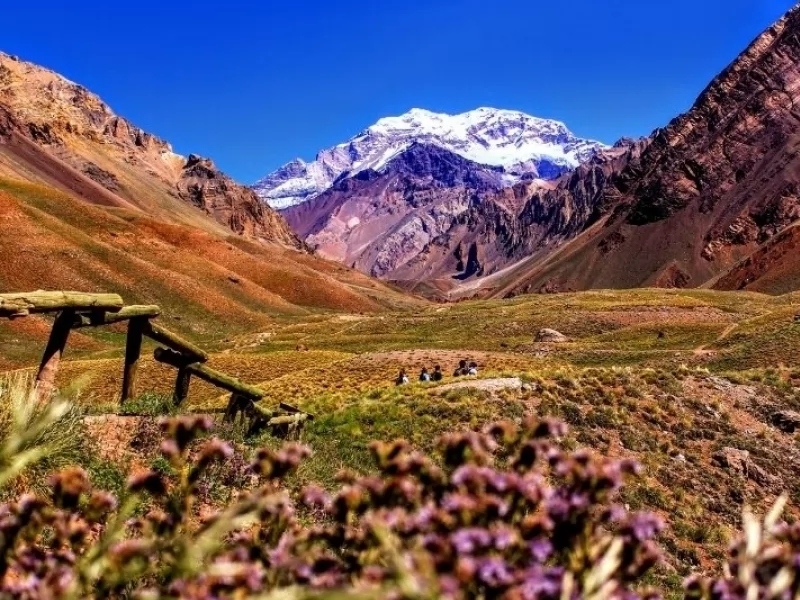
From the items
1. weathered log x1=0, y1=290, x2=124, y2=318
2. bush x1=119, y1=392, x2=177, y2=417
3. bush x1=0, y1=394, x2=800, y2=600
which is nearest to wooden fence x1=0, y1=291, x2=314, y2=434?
weathered log x1=0, y1=290, x2=124, y2=318

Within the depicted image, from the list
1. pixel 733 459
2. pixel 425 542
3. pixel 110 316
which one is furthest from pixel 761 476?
pixel 425 542

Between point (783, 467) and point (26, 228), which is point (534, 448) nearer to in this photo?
point (783, 467)

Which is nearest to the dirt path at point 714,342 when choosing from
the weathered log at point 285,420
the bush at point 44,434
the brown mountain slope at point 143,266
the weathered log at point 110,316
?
the weathered log at point 285,420

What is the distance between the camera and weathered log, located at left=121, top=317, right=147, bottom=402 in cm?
1450

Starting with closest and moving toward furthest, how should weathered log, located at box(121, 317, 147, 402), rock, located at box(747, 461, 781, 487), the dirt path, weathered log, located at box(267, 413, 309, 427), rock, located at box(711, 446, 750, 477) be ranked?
weathered log, located at box(267, 413, 309, 427) < weathered log, located at box(121, 317, 147, 402) < rock, located at box(747, 461, 781, 487) < rock, located at box(711, 446, 750, 477) < the dirt path

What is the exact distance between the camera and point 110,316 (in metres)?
13.4

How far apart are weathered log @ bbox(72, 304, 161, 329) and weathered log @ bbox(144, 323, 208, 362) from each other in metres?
0.31

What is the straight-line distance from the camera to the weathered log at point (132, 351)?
14500 millimetres

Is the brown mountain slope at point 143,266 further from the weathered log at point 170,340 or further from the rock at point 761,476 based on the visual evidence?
the rock at point 761,476

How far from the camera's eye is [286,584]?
2.50m

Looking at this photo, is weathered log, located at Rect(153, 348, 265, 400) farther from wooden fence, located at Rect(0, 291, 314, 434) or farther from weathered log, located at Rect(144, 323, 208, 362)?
weathered log, located at Rect(144, 323, 208, 362)

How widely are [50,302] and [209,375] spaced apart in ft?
14.0

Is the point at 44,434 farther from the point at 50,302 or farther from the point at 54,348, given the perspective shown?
the point at 54,348

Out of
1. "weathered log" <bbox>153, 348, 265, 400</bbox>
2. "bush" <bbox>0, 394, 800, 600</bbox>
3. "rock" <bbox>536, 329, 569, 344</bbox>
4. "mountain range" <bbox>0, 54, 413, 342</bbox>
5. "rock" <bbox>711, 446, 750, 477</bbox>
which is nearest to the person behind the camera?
"bush" <bbox>0, 394, 800, 600</bbox>
